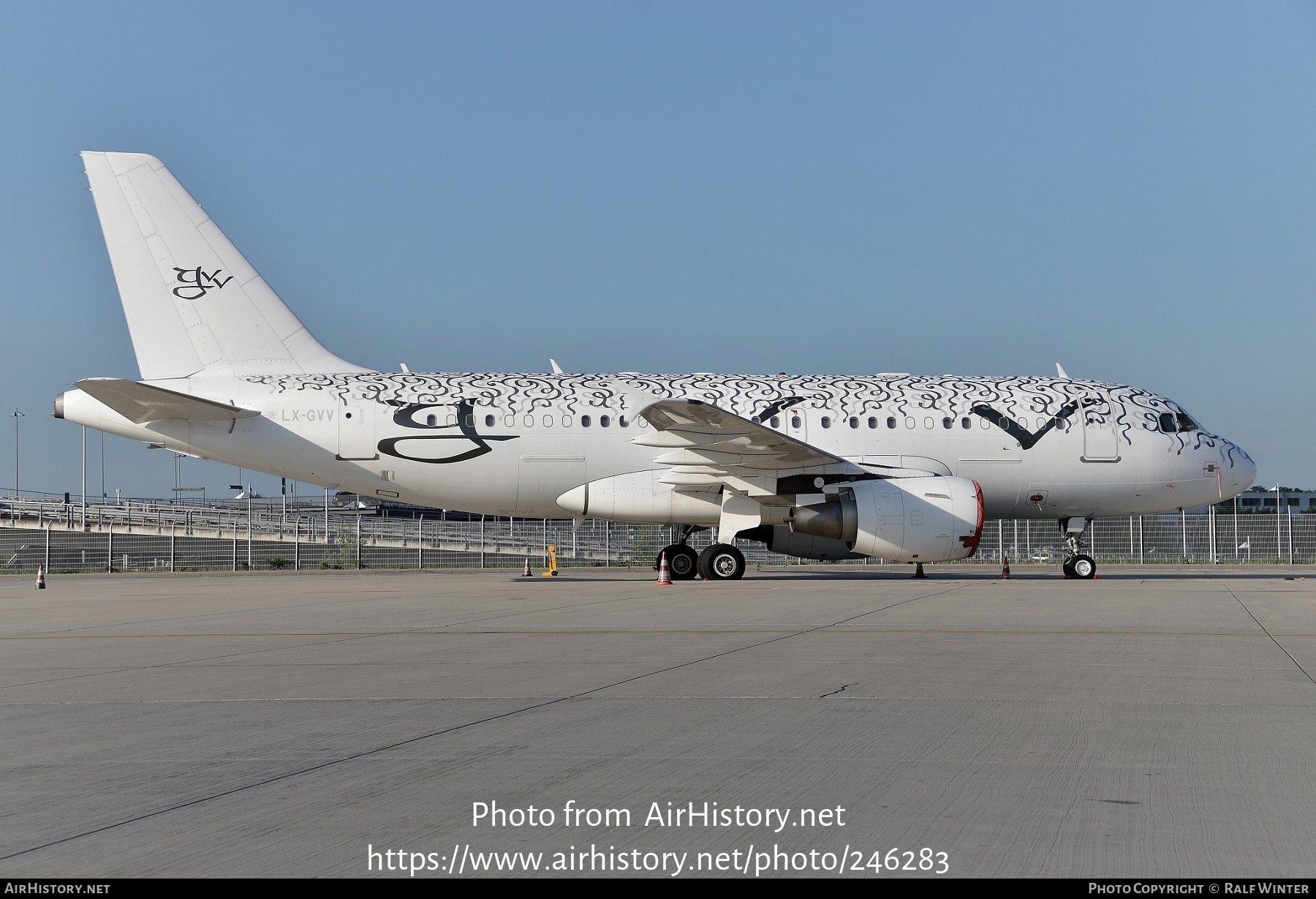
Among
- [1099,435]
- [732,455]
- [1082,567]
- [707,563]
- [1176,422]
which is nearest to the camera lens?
[732,455]

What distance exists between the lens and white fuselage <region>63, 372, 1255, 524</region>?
2225cm

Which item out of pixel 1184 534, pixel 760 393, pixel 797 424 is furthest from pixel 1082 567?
pixel 1184 534

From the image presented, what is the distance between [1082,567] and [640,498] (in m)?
9.29

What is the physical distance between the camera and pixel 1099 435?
78.9 feet

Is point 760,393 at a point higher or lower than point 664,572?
higher

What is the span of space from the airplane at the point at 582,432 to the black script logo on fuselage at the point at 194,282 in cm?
3

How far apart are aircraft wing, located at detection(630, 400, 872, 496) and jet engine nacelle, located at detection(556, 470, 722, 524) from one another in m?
0.26

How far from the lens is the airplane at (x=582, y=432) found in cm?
2147

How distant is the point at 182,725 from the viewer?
6586 millimetres

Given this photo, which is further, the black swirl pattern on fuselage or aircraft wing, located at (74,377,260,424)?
the black swirl pattern on fuselage

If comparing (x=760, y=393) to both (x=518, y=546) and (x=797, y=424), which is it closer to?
(x=797, y=424)

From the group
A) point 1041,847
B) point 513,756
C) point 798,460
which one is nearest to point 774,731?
point 513,756

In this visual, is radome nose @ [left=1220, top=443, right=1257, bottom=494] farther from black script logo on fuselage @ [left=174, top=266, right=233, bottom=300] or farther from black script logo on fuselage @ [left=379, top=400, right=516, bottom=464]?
black script logo on fuselage @ [left=174, top=266, right=233, bottom=300]

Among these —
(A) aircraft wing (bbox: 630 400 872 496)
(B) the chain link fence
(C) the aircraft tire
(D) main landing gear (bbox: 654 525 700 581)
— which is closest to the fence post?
(B) the chain link fence
